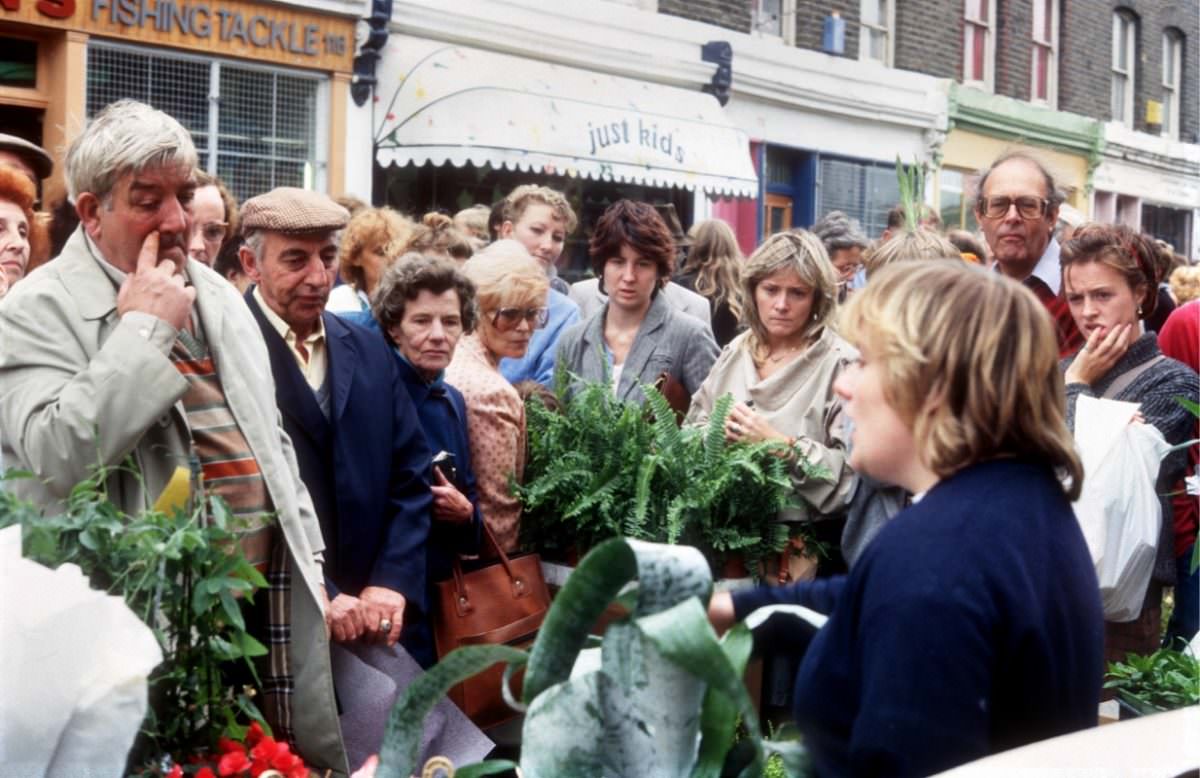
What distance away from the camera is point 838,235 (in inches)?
307

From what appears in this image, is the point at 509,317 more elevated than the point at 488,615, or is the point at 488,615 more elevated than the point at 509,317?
the point at 509,317

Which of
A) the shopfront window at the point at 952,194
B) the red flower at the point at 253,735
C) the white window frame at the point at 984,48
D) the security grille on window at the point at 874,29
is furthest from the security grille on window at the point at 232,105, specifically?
the white window frame at the point at 984,48

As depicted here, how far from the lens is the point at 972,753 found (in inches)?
62.4

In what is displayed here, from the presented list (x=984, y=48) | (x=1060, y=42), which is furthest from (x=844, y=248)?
(x=1060, y=42)

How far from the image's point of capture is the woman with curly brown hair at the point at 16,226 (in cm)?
373

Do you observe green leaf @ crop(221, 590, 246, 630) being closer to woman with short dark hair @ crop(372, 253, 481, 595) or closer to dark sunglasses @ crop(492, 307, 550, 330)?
woman with short dark hair @ crop(372, 253, 481, 595)

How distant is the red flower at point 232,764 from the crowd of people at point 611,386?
1.15 feet

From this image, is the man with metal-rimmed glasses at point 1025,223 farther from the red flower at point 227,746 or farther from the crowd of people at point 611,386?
the red flower at point 227,746

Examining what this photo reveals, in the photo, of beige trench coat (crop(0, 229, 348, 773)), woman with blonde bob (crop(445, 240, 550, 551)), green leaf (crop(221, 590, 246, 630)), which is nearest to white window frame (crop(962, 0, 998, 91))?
woman with blonde bob (crop(445, 240, 550, 551))

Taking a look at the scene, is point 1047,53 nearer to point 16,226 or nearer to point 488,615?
point 488,615

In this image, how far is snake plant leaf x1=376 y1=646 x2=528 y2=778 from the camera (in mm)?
1577

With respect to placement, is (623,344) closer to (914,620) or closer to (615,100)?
(914,620)

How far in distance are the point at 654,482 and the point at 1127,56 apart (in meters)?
18.8

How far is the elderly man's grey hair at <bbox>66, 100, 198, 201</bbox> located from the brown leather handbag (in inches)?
60.0
